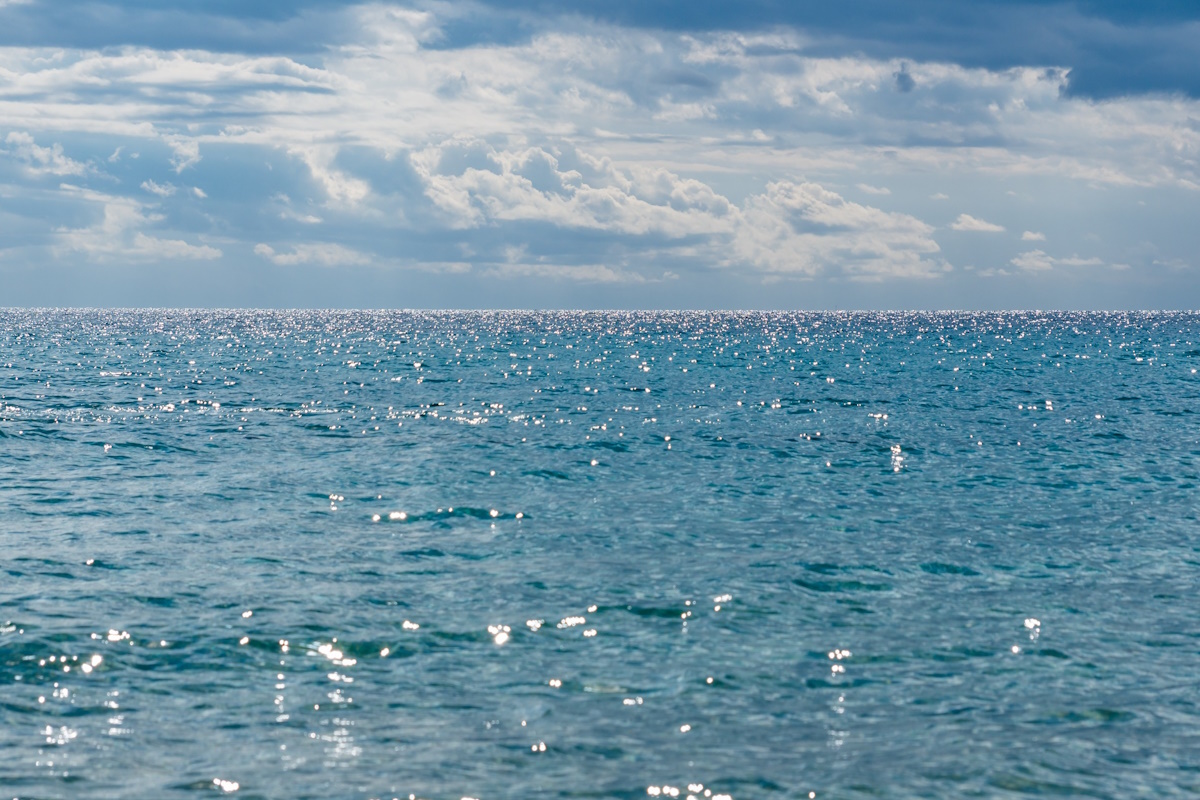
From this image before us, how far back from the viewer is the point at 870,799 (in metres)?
13.6

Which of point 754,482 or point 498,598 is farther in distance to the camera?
point 754,482

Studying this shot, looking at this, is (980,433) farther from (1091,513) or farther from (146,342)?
(146,342)

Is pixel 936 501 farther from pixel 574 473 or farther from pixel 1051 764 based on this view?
pixel 1051 764

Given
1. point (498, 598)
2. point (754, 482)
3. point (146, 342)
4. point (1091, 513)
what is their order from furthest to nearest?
point (146, 342)
point (754, 482)
point (1091, 513)
point (498, 598)

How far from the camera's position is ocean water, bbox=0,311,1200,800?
1463 cm

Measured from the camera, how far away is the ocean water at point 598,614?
48.0 feet

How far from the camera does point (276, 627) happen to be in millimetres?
20609

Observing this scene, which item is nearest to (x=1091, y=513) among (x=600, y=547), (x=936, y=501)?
(x=936, y=501)

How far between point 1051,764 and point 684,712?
4937 millimetres

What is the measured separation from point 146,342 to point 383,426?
419ft

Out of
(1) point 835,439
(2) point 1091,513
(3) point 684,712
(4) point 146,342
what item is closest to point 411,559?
(3) point 684,712

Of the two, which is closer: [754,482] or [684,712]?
[684,712]

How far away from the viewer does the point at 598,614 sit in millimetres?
21625

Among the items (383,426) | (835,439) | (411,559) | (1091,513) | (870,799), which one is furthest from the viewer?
(383,426)
